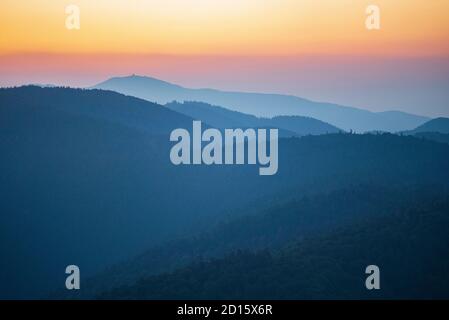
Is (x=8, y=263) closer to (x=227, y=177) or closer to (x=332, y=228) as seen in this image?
(x=227, y=177)

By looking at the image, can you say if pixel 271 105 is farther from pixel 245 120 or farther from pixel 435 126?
pixel 435 126

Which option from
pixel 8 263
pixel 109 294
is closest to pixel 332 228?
pixel 109 294

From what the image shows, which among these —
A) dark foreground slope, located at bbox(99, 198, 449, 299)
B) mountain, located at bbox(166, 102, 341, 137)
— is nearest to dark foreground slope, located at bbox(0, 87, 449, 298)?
mountain, located at bbox(166, 102, 341, 137)

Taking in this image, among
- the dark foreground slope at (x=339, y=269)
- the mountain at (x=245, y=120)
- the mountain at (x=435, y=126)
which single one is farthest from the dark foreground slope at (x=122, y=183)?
the dark foreground slope at (x=339, y=269)

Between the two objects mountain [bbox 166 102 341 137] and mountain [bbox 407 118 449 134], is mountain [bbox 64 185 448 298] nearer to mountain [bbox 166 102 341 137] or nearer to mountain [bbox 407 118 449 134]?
mountain [bbox 407 118 449 134]

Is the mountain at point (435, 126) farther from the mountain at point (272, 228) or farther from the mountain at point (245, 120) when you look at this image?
the mountain at point (245, 120)

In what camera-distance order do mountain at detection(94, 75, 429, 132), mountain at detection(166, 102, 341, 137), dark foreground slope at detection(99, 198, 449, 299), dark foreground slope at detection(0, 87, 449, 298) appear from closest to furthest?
dark foreground slope at detection(99, 198, 449, 299)
mountain at detection(94, 75, 429, 132)
mountain at detection(166, 102, 341, 137)
dark foreground slope at detection(0, 87, 449, 298)

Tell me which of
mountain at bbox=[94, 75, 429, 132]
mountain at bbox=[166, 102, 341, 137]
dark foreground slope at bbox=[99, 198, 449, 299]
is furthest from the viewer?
mountain at bbox=[166, 102, 341, 137]

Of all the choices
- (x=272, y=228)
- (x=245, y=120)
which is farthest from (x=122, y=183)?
(x=245, y=120)
